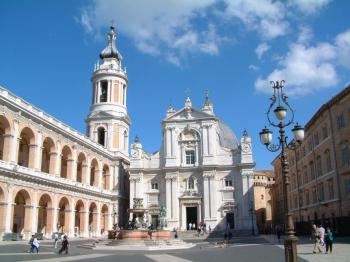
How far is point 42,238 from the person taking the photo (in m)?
43.6

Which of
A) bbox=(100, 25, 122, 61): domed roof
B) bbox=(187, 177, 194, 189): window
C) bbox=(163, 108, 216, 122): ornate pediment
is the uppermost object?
bbox=(100, 25, 122, 61): domed roof

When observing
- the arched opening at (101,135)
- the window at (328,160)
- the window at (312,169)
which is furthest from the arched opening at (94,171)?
the window at (328,160)

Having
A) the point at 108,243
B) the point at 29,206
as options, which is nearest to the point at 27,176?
the point at 29,206

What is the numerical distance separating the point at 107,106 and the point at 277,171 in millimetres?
33244

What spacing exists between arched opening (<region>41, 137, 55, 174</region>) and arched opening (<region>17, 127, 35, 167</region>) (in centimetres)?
196

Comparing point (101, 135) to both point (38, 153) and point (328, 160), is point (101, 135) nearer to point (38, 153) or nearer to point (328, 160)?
point (38, 153)

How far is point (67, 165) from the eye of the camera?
51.8m

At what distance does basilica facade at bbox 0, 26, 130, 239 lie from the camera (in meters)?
39.1

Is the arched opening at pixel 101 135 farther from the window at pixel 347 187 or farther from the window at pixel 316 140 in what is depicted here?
the window at pixel 347 187

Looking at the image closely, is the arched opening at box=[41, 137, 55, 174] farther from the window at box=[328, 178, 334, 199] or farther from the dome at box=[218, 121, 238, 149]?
the dome at box=[218, 121, 238, 149]

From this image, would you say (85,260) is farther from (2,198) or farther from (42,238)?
(42,238)

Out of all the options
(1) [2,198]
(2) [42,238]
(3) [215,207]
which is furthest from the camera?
(3) [215,207]

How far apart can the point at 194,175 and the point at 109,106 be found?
1919cm

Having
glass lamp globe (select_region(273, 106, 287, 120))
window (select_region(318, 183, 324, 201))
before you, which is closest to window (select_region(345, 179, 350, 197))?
window (select_region(318, 183, 324, 201))
